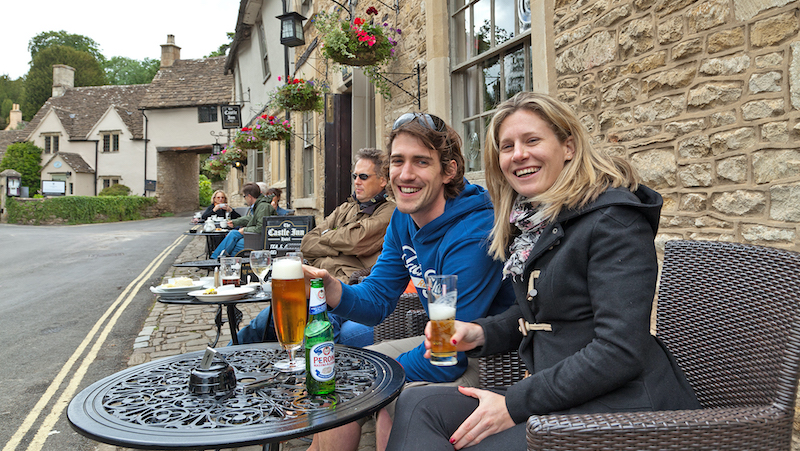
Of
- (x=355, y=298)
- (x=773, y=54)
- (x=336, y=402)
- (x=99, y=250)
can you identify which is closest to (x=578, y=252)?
(x=336, y=402)

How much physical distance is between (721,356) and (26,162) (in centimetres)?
4396

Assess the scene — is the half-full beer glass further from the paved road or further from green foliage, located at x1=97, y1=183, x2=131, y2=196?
green foliage, located at x1=97, y1=183, x2=131, y2=196

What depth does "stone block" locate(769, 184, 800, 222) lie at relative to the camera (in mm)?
2268

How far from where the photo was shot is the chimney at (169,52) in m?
35.3

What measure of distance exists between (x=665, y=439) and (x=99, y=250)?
48.6 feet

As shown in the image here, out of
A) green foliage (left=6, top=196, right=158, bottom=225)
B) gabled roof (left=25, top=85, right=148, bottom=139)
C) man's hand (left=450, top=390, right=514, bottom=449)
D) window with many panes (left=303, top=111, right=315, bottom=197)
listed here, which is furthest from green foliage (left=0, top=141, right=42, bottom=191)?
man's hand (left=450, top=390, right=514, bottom=449)

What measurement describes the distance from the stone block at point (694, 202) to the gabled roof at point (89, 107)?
3792 cm

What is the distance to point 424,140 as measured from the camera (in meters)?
2.10

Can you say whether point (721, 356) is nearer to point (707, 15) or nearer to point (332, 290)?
point (332, 290)

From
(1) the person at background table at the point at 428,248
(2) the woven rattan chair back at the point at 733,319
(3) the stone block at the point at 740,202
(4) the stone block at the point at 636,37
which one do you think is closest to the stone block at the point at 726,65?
(4) the stone block at the point at 636,37

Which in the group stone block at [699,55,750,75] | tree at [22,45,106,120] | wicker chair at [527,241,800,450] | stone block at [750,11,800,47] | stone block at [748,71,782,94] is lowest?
wicker chair at [527,241,800,450]

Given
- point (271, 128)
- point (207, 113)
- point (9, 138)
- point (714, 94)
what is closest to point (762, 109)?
point (714, 94)

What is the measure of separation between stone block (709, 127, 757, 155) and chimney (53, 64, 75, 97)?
50.0 m

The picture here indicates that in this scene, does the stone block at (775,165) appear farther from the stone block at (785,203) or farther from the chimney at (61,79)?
the chimney at (61,79)
